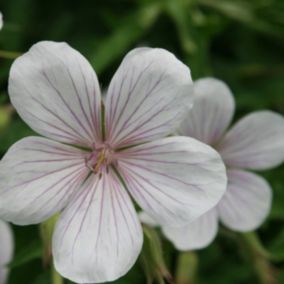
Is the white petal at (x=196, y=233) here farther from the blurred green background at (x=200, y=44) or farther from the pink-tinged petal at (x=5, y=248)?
the pink-tinged petal at (x=5, y=248)

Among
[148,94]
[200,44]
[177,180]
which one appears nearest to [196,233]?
[177,180]

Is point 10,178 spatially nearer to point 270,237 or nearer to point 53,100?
point 53,100

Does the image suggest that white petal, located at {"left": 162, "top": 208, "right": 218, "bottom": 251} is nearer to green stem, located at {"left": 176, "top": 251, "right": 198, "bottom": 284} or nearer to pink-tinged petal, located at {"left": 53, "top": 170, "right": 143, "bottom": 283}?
green stem, located at {"left": 176, "top": 251, "right": 198, "bottom": 284}

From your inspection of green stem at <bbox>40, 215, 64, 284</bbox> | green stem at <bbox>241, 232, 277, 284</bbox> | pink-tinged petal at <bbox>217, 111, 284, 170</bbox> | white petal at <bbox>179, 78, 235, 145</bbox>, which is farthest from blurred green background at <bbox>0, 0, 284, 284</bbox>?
green stem at <bbox>40, 215, 64, 284</bbox>

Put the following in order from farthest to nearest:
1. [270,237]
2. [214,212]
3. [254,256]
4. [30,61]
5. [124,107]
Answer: [270,237] < [254,256] < [214,212] < [124,107] < [30,61]

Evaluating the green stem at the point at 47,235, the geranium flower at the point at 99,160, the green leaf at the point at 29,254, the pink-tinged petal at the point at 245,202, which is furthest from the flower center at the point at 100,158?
the pink-tinged petal at the point at 245,202

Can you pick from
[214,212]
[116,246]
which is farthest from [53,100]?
[214,212]
